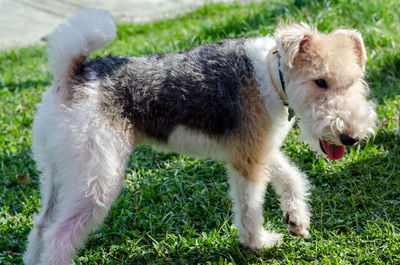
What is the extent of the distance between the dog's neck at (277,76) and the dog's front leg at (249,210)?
25.8 inches

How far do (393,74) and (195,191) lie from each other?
3.16 metres

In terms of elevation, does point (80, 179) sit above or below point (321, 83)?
below

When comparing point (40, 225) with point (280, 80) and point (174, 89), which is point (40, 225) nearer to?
point (174, 89)

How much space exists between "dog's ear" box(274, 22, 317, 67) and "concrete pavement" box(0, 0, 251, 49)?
23.9 feet

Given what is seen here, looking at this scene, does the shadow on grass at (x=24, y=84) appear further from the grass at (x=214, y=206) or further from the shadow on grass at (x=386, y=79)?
the shadow on grass at (x=386, y=79)

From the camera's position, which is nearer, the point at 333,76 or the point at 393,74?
the point at 333,76

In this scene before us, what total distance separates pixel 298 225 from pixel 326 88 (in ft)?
3.76

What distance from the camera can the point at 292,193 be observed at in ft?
12.4

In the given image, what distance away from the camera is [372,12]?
275 inches

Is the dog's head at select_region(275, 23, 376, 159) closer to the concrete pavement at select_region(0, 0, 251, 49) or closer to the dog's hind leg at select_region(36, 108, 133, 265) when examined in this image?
the dog's hind leg at select_region(36, 108, 133, 265)

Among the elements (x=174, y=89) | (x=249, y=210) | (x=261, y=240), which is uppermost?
(x=174, y=89)

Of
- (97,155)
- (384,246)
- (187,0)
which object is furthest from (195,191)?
(187,0)

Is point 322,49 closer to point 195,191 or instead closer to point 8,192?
point 195,191

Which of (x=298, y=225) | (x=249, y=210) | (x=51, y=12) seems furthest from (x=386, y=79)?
(x=51, y=12)
